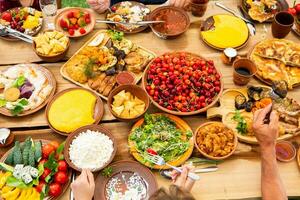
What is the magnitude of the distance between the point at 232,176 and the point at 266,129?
438 millimetres

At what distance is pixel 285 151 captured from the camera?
2859 mm

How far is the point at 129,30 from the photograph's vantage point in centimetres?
359

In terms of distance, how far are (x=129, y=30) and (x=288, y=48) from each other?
152cm

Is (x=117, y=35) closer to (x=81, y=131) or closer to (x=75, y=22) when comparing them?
(x=75, y=22)

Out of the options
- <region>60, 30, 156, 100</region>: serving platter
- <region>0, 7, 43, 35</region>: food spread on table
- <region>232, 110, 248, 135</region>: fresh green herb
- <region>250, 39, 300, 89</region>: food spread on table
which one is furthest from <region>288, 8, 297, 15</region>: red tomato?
<region>0, 7, 43, 35</region>: food spread on table

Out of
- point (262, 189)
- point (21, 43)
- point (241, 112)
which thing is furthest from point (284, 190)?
point (21, 43)

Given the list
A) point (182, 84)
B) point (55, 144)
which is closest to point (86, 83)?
point (55, 144)

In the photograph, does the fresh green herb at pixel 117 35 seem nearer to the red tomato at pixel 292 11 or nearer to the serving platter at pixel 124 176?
the serving platter at pixel 124 176

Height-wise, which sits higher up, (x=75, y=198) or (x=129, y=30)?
(x=129, y=30)

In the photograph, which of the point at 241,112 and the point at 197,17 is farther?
the point at 197,17

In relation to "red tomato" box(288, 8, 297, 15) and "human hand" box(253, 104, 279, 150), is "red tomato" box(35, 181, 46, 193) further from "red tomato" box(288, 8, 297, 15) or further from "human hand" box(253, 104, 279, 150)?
"red tomato" box(288, 8, 297, 15)

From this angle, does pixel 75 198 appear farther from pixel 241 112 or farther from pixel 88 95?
pixel 241 112

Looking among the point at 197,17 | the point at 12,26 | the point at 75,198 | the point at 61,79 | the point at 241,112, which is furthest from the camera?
the point at 197,17

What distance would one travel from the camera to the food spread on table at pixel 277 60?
3240 millimetres
